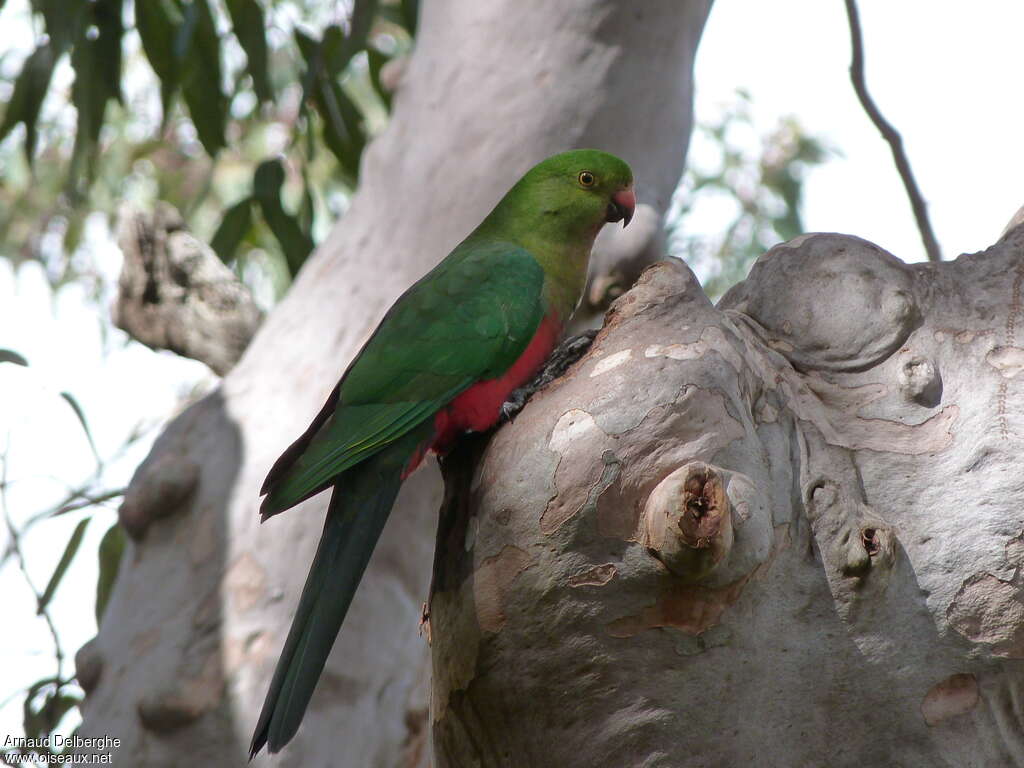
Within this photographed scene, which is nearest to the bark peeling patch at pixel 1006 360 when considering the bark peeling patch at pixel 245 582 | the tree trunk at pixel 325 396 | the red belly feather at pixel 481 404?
the red belly feather at pixel 481 404

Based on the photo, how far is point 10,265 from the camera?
7391mm

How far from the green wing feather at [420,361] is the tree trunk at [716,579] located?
0.32 meters

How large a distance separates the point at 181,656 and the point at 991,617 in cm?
213

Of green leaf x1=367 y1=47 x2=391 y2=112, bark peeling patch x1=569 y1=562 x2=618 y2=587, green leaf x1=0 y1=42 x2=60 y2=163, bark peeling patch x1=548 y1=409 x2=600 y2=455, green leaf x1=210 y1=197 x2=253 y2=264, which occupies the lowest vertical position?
bark peeling patch x1=569 y1=562 x2=618 y2=587

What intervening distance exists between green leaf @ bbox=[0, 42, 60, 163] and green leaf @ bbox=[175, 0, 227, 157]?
20.7 inches

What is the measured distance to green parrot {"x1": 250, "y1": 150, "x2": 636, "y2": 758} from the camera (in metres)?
2.03

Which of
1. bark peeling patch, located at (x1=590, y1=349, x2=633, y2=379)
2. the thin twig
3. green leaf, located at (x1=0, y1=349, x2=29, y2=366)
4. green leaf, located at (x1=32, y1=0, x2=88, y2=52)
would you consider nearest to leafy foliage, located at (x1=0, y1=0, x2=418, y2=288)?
green leaf, located at (x1=32, y1=0, x2=88, y2=52)

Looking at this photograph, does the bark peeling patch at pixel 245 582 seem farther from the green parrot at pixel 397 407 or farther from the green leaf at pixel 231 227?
the green leaf at pixel 231 227

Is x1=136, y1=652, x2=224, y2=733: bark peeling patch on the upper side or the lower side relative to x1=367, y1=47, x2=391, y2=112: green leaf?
lower

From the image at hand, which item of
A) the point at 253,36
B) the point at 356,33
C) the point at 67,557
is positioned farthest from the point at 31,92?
Answer: the point at 67,557

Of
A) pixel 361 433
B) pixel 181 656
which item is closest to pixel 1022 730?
pixel 361 433

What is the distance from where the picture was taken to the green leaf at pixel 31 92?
433cm

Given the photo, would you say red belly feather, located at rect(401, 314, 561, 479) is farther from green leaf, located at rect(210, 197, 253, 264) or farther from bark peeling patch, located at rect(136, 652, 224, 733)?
green leaf, located at rect(210, 197, 253, 264)

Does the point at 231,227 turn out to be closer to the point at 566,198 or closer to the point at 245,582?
the point at 245,582
